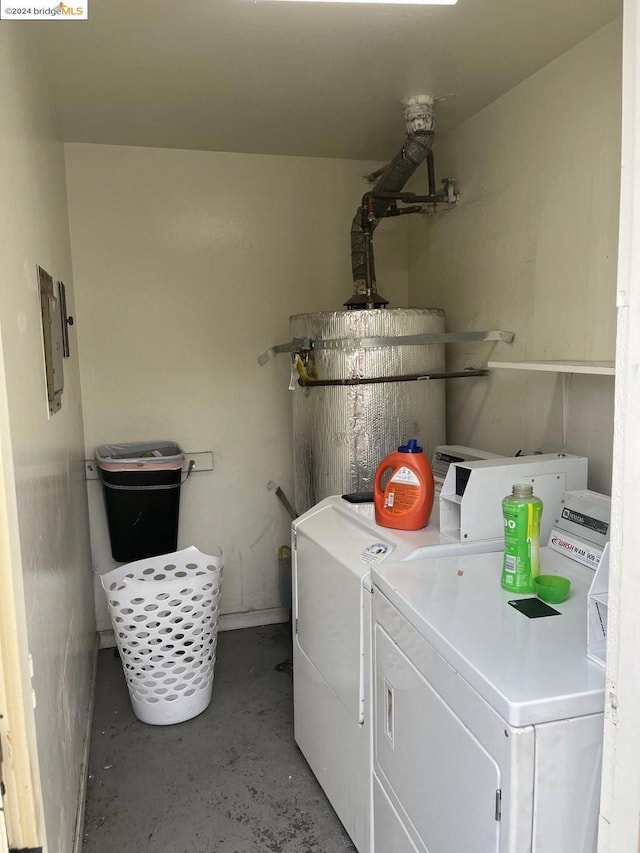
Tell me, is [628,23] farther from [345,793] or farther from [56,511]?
[345,793]

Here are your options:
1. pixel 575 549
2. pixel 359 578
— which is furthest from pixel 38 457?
pixel 575 549

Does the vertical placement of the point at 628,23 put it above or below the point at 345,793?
above

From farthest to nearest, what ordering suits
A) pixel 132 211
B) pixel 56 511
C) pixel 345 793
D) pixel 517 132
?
pixel 132 211
pixel 517 132
pixel 345 793
pixel 56 511

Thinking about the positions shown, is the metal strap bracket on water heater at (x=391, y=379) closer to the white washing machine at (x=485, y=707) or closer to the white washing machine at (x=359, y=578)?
the white washing machine at (x=359, y=578)

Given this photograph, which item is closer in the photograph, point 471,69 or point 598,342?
point 598,342

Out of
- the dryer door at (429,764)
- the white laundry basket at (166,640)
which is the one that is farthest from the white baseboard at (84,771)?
the dryer door at (429,764)

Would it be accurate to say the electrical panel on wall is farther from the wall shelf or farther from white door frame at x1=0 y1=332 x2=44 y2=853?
the wall shelf

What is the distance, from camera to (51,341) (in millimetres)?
1868

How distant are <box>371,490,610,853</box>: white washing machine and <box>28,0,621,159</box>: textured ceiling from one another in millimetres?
1429

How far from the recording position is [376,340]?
2.44 m

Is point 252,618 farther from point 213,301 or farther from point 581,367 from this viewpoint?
point 581,367

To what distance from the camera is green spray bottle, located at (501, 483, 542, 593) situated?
1.52 metres

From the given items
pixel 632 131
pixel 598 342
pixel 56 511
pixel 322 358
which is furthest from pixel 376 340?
pixel 632 131

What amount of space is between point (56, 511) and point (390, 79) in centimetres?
183
